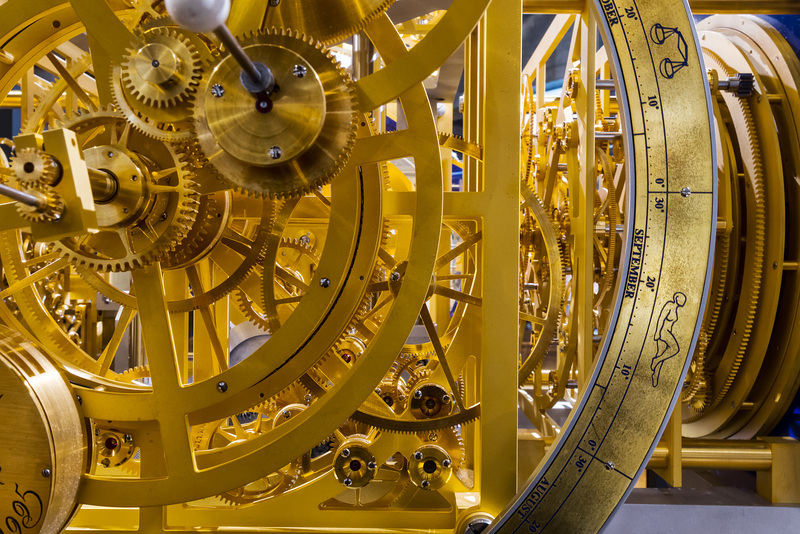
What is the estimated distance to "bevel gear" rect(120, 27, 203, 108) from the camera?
1.16 m

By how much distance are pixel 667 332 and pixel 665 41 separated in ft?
2.22

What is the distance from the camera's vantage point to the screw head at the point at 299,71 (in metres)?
1.09

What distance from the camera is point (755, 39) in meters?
2.43

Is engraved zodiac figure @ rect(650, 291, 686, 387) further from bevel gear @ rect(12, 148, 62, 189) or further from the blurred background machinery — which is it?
bevel gear @ rect(12, 148, 62, 189)

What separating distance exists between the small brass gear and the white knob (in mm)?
460

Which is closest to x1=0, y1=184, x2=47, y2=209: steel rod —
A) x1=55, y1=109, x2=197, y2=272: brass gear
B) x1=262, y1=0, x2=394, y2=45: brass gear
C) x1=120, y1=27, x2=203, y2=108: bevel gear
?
x1=55, y1=109, x2=197, y2=272: brass gear

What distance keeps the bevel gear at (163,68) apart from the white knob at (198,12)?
0.38 m

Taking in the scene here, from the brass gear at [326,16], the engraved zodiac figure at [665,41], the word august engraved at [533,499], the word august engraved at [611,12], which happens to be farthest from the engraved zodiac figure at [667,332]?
the brass gear at [326,16]

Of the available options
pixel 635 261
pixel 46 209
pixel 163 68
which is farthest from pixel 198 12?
pixel 635 261

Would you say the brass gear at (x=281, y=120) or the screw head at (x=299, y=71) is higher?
the screw head at (x=299, y=71)

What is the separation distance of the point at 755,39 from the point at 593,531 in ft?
7.00

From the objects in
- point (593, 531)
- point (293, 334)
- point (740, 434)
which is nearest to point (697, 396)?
point (740, 434)

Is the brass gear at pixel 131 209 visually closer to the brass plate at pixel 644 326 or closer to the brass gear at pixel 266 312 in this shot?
the brass gear at pixel 266 312

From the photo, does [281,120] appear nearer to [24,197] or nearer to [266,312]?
[24,197]
